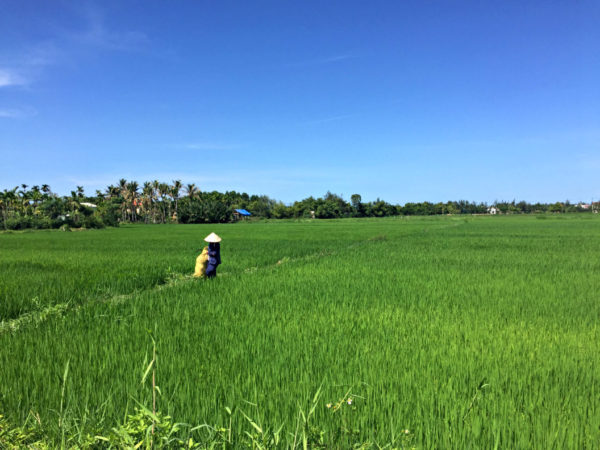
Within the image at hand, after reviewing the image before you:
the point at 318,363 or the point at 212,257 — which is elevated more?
the point at 212,257

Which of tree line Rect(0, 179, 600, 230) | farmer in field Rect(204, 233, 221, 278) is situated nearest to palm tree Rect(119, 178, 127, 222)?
tree line Rect(0, 179, 600, 230)

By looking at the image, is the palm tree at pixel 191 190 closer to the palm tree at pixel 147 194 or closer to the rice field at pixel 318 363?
the palm tree at pixel 147 194

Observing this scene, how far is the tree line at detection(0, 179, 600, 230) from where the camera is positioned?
3881 centimetres

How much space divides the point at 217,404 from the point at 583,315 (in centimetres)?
461

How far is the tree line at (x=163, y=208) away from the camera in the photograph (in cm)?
3881

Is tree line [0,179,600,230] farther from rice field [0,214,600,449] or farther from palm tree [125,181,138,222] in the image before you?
rice field [0,214,600,449]

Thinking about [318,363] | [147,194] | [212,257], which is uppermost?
[147,194]

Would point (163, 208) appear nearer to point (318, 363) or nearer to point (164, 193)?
point (164, 193)

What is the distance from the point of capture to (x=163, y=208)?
70500 millimetres

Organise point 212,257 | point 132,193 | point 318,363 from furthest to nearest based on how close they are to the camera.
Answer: point 132,193 → point 212,257 → point 318,363

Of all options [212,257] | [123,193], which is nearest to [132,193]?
[123,193]

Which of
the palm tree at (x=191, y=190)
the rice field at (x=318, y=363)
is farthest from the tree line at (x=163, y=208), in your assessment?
the rice field at (x=318, y=363)

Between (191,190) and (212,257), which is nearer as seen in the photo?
(212,257)

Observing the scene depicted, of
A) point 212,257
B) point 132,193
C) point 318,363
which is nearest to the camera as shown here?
point 318,363
